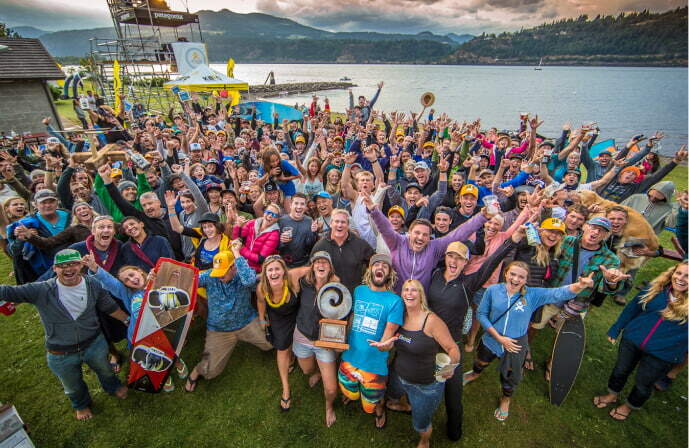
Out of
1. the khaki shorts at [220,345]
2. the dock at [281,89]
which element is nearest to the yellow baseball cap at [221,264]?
the khaki shorts at [220,345]

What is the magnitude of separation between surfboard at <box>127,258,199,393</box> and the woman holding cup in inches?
112

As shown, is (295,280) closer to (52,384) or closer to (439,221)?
(439,221)

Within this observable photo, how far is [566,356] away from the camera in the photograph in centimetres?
465

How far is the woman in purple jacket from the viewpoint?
3725mm

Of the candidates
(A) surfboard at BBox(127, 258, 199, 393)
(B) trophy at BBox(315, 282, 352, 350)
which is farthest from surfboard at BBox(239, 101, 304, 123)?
(B) trophy at BBox(315, 282, 352, 350)

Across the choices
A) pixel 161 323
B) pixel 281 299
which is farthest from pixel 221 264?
pixel 161 323

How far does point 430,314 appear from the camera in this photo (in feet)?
12.1

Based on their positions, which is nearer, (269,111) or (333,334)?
(333,334)

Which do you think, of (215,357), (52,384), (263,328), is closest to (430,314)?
(263,328)

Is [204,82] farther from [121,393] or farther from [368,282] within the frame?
[368,282]

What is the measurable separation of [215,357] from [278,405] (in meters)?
1.24

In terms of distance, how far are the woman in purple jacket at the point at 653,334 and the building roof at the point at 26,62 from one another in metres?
24.7

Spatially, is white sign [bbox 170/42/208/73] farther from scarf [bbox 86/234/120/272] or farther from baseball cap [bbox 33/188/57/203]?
scarf [bbox 86/234/120/272]

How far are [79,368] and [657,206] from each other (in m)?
10.7
